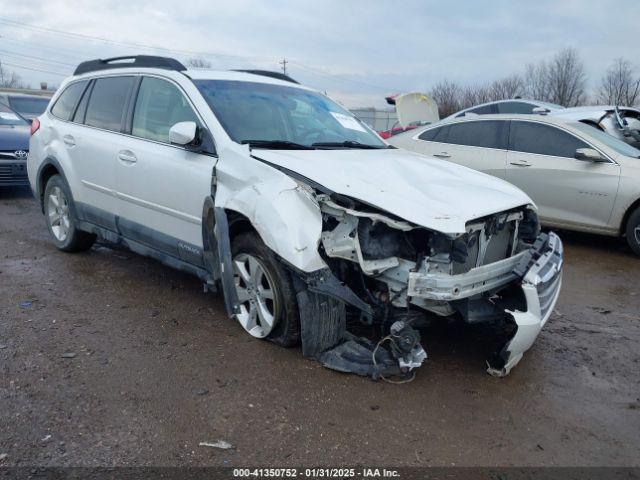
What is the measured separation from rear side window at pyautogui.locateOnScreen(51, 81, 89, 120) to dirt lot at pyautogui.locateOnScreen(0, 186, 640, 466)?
1.93 meters

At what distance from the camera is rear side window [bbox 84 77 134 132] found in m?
4.85

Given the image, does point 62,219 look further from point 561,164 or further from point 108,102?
point 561,164

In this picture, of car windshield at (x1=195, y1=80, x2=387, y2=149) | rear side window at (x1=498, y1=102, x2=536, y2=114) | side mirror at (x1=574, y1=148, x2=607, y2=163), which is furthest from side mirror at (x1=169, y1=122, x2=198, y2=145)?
rear side window at (x1=498, y1=102, x2=536, y2=114)

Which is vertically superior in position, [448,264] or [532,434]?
[448,264]

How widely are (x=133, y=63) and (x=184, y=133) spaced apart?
1.76 meters

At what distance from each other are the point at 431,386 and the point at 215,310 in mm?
1856

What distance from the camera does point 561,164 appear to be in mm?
6695

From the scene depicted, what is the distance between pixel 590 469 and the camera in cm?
263

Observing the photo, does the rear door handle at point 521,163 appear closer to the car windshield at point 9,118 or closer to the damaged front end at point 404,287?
the damaged front end at point 404,287

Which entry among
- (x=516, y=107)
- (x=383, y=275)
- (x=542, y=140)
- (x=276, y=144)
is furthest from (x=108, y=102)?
(x=516, y=107)

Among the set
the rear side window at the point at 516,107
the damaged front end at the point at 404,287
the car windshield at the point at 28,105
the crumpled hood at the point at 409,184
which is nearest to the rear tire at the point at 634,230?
the crumpled hood at the point at 409,184

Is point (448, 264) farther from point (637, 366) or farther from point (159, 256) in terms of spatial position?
point (159, 256)

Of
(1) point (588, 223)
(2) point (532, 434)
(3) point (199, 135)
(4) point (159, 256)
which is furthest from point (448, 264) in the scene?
(1) point (588, 223)

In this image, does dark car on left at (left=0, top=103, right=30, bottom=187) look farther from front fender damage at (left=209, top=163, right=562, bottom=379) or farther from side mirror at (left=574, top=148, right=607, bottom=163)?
side mirror at (left=574, top=148, right=607, bottom=163)
